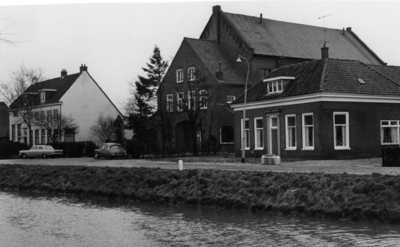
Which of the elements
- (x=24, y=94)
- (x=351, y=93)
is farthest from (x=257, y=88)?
(x=24, y=94)

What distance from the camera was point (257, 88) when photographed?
41.5 m

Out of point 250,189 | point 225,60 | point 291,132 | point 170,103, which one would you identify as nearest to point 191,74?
point 170,103

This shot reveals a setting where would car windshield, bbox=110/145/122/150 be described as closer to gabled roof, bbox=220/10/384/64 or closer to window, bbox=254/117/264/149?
window, bbox=254/117/264/149

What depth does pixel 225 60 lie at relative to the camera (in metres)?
57.1

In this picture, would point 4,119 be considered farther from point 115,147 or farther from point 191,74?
point 115,147

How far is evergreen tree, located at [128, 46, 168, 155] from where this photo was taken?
182ft

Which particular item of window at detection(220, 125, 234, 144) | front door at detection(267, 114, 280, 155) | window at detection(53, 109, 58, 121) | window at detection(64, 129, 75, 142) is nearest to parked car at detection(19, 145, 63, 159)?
window at detection(53, 109, 58, 121)

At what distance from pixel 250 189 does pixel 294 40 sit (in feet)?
151

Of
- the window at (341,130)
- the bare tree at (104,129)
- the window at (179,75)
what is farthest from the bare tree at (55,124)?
the window at (341,130)

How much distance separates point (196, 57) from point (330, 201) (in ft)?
139

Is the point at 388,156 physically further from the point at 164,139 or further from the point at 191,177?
the point at 164,139

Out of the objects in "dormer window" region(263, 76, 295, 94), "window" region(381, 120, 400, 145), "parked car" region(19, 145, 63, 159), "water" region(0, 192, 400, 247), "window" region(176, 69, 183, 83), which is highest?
"window" region(176, 69, 183, 83)

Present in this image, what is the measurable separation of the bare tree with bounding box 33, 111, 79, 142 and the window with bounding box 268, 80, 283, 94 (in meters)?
32.1

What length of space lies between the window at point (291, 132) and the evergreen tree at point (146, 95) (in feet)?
71.5
